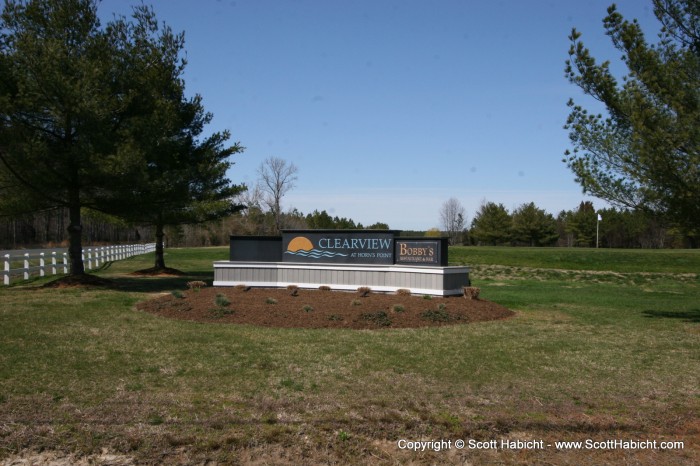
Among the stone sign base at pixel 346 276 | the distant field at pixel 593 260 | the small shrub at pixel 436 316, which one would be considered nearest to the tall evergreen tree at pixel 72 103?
the stone sign base at pixel 346 276

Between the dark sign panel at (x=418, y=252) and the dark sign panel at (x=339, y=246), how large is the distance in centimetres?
30

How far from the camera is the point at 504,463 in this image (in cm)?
532

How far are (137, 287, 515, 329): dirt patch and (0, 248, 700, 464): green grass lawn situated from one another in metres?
0.67

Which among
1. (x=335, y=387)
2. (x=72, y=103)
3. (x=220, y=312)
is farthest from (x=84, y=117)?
(x=335, y=387)

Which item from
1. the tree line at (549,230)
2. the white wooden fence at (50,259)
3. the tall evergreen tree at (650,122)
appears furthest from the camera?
the tree line at (549,230)

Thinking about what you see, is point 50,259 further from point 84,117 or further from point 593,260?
point 593,260

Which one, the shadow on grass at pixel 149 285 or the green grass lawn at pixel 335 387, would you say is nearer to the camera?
the green grass lawn at pixel 335 387

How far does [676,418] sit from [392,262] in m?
11.6

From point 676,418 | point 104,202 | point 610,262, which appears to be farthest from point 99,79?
point 610,262

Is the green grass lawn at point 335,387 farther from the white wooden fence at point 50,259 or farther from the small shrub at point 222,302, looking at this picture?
the white wooden fence at point 50,259

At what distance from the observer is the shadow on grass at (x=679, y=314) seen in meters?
15.1

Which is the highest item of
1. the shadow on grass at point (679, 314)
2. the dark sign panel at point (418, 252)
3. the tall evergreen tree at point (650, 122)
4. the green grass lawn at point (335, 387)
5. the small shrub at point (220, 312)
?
the tall evergreen tree at point (650, 122)

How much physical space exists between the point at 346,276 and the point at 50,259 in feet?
91.0

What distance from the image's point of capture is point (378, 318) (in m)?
13.0
